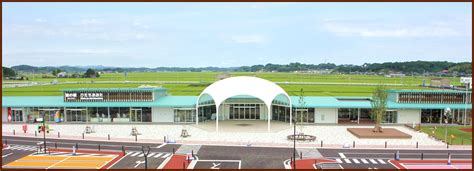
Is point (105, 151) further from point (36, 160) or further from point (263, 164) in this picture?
point (263, 164)

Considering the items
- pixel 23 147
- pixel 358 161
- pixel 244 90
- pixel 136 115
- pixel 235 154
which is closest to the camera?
pixel 358 161

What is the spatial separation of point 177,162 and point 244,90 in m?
16.6

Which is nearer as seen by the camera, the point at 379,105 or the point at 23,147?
the point at 23,147

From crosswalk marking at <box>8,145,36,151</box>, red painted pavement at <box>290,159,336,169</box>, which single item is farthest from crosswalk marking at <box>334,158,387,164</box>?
crosswalk marking at <box>8,145,36,151</box>

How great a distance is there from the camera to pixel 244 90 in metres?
43.1

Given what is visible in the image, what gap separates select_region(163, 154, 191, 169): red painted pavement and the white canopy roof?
1259 cm

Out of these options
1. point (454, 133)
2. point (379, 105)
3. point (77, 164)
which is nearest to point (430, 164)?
point (379, 105)

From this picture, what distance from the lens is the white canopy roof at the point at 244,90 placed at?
42.4 meters

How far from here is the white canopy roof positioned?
139 feet

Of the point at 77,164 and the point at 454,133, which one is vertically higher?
the point at 454,133

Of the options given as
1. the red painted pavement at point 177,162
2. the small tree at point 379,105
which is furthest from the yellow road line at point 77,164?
the small tree at point 379,105

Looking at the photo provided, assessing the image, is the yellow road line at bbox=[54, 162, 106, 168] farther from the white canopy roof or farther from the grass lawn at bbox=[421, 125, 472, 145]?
the grass lawn at bbox=[421, 125, 472, 145]

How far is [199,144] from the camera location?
114 feet

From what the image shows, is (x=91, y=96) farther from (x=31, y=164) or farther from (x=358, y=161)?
(x=358, y=161)
